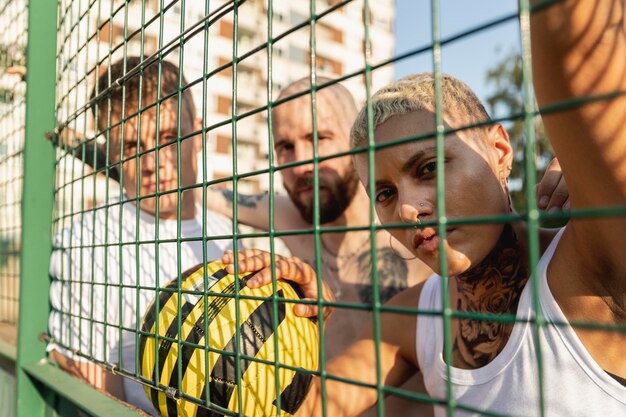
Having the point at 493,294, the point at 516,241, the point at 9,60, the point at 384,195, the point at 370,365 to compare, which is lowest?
the point at 370,365

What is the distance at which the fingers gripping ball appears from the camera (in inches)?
45.3

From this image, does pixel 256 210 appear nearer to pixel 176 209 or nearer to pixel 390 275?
pixel 176 209

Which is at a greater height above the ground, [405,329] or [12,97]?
[12,97]

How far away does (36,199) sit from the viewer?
6.86ft

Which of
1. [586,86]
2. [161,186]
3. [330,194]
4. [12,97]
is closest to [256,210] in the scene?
[330,194]

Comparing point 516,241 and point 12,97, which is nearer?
point 516,241

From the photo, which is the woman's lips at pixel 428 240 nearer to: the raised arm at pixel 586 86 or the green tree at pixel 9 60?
the raised arm at pixel 586 86

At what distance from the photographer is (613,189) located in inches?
29.3

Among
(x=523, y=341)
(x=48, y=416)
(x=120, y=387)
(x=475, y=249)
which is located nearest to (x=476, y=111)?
(x=475, y=249)

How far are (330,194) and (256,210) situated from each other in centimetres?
47

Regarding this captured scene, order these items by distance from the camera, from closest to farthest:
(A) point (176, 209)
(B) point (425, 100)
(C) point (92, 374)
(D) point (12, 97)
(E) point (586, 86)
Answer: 1. (E) point (586, 86)
2. (B) point (425, 100)
3. (C) point (92, 374)
4. (A) point (176, 209)
5. (D) point (12, 97)

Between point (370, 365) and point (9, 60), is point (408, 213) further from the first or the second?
point (9, 60)

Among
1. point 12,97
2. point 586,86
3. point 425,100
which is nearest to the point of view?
point 586,86

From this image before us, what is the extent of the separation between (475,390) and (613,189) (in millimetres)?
630
